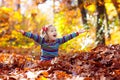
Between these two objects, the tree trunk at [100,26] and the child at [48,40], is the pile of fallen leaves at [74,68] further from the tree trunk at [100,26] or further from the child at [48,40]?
the tree trunk at [100,26]

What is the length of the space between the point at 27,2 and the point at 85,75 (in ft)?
111

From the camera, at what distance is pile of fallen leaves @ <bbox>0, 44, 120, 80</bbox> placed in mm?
4125

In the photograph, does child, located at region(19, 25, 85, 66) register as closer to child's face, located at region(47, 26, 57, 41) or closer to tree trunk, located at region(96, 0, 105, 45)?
child's face, located at region(47, 26, 57, 41)

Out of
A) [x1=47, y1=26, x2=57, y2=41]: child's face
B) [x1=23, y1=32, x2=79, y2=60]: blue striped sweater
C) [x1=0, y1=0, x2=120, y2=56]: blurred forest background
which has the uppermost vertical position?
[x1=47, y1=26, x2=57, y2=41]: child's face

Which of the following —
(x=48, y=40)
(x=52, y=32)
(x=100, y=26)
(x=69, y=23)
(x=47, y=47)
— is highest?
(x=52, y=32)

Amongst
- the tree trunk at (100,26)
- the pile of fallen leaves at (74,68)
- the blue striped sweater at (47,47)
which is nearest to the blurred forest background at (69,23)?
the tree trunk at (100,26)

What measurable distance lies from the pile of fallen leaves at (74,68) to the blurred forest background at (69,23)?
3257 millimetres

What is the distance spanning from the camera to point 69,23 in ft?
80.0

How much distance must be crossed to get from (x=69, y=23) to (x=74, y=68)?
1979 centimetres

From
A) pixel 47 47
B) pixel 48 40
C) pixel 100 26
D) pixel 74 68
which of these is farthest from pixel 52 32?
pixel 100 26

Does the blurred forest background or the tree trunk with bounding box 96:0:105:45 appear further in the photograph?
the blurred forest background

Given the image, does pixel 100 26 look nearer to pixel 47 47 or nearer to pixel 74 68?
pixel 47 47

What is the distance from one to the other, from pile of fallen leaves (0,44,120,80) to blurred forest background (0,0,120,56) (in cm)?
326

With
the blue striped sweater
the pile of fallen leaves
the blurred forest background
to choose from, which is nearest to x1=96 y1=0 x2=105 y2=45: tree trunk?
the blurred forest background
